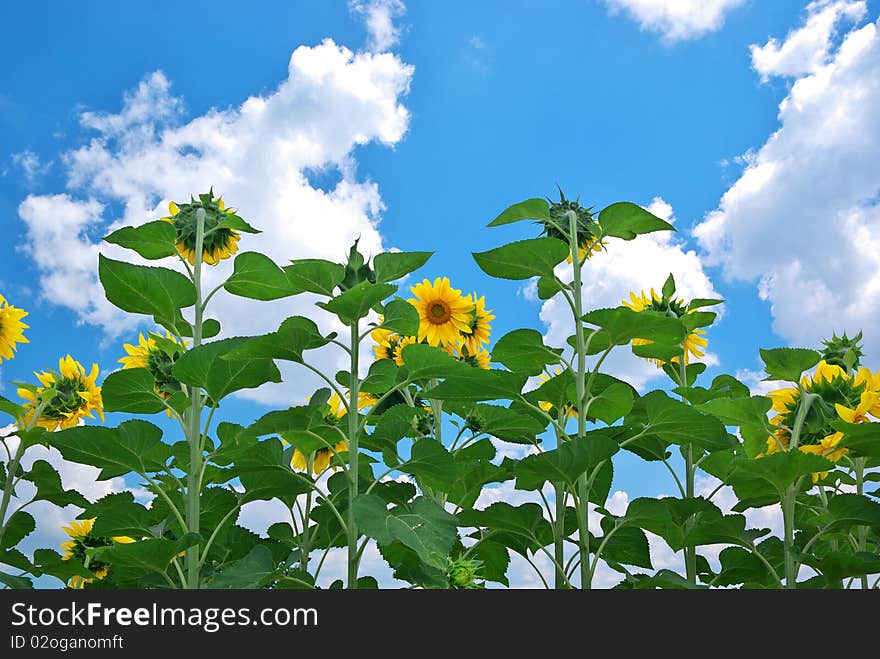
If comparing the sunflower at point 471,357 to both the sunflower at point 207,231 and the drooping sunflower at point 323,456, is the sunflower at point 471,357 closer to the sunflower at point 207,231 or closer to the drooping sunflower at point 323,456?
the drooping sunflower at point 323,456

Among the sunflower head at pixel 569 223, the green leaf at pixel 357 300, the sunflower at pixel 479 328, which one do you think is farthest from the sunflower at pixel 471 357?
the green leaf at pixel 357 300

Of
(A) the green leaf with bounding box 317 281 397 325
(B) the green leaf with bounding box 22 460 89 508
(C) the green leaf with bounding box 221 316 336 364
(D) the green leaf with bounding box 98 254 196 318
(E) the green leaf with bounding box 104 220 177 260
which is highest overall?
(E) the green leaf with bounding box 104 220 177 260

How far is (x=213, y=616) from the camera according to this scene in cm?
172

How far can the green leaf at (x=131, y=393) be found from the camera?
2260 mm

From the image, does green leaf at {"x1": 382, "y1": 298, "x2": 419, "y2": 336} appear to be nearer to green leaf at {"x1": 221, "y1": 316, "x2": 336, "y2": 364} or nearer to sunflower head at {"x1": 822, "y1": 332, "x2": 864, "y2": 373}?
green leaf at {"x1": 221, "y1": 316, "x2": 336, "y2": 364}

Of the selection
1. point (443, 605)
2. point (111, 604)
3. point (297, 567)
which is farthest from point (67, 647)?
point (297, 567)

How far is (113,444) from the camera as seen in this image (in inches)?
86.7

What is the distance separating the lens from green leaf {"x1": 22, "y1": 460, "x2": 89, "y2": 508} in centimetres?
288

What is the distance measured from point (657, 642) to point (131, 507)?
156cm

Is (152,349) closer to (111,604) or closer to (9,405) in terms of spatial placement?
(9,405)

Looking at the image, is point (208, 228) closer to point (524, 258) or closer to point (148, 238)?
point (148, 238)

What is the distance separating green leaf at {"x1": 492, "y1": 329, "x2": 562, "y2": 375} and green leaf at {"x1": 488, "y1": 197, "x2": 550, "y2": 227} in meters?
0.34

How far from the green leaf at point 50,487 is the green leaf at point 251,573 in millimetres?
1090

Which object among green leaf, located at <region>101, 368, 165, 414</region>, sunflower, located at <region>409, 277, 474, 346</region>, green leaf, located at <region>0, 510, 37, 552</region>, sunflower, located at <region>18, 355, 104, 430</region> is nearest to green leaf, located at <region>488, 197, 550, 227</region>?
sunflower, located at <region>409, 277, 474, 346</region>
